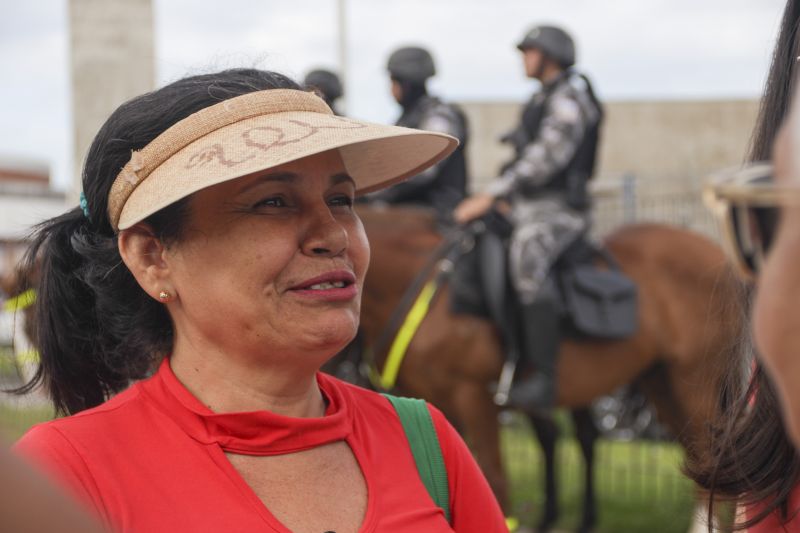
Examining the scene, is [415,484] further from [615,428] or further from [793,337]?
[615,428]

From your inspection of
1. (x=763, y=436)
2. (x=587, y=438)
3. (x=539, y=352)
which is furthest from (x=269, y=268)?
(x=587, y=438)

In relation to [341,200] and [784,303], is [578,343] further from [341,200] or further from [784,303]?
[784,303]

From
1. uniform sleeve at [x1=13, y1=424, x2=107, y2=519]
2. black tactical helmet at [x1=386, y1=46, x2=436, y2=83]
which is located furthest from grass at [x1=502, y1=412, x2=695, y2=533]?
uniform sleeve at [x1=13, y1=424, x2=107, y2=519]

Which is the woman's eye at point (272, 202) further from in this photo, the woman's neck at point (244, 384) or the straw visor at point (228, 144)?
the woman's neck at point (244, 384)

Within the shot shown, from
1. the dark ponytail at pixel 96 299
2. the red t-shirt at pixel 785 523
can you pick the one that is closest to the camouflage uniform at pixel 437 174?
the dark ponytail at pixel 96 299

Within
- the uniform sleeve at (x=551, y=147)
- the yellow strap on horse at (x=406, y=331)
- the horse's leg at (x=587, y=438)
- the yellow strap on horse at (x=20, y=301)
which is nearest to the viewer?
the yellow strap on horse at (x=20, y=301)

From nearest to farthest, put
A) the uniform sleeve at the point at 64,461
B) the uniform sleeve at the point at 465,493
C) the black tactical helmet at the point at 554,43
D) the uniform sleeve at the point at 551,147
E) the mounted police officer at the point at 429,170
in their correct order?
the uniform sleeve at the point at 64,461
the uniform sleeve at the point at 465,493
the uniform sleeve at the point at 551,147
the black tactical helmet at the point at 554,43
the mounted police officer at the point at 429,170

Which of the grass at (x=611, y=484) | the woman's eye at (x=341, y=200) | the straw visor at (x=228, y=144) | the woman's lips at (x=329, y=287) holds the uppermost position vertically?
the straw visor at (x=228, y=144)

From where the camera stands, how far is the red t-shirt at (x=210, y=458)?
5.90 ft

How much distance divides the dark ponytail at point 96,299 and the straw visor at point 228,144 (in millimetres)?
92

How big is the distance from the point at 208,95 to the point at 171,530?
31.6 inches

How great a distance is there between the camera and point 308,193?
210cm

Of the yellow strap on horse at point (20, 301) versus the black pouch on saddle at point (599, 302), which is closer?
the yellow strap on horse at point (20, 301)

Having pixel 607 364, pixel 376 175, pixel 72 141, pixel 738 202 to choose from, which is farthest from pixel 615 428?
pixel 738 202
